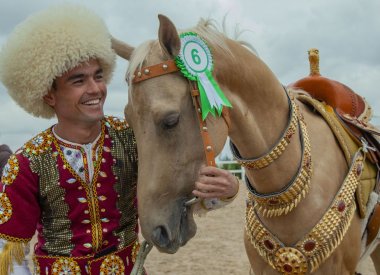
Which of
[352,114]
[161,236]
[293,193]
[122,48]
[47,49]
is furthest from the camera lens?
[352,114]

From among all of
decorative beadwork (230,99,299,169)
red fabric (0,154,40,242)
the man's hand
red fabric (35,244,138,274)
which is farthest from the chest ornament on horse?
red fabric (0,154,40,242)

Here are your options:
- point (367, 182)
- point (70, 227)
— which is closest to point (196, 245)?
point (367, 182)

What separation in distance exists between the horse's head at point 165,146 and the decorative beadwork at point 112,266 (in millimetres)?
304

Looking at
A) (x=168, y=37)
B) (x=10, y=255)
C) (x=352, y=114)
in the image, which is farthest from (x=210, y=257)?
(x=168, y=37)

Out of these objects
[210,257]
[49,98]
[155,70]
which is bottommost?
[210,257]

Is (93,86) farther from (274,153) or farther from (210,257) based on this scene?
(210,257)

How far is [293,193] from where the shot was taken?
92.8 inches

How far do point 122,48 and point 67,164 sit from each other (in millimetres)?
563

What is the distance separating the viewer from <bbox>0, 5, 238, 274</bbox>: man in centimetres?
202

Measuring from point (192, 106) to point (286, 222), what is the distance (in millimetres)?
830

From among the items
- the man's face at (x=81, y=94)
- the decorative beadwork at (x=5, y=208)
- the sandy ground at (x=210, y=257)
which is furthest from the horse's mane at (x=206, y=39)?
the sandy ground at (x=210, y=257)

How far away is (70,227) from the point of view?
212 centimetres

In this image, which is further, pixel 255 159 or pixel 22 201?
pixel 255 159

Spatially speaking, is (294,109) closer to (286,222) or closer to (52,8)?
(286,222)
